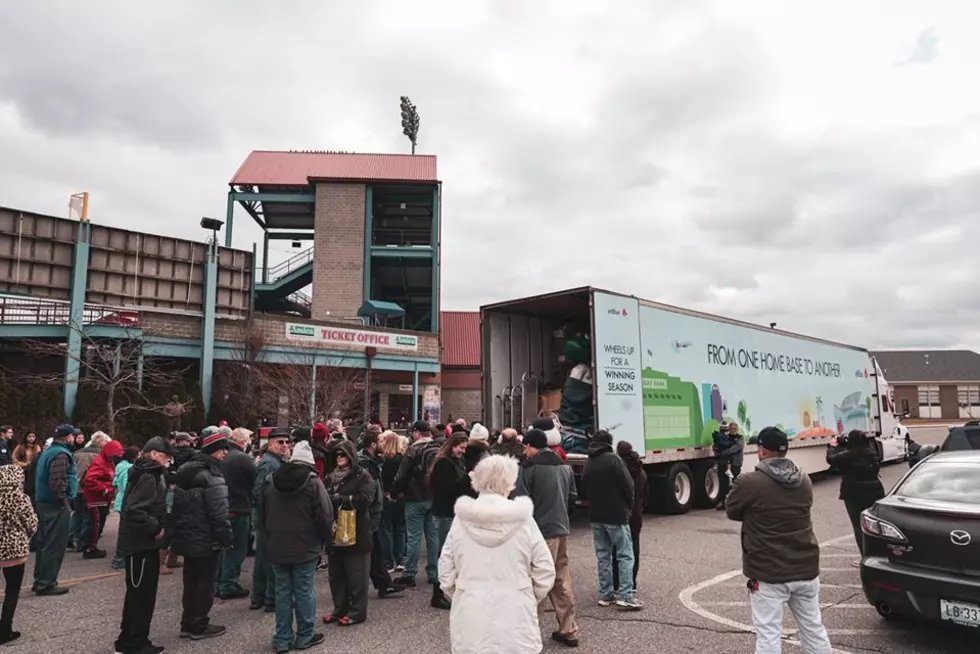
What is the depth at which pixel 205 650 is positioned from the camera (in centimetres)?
530

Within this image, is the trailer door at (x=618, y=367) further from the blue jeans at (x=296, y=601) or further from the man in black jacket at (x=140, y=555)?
the man in black jacket at (x=140, y=555)

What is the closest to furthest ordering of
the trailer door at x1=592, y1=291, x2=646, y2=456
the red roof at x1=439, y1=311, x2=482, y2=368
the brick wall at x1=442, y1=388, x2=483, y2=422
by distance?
the trailer door at x1=592, y1=291, x2=646, y2=456, the brick wall at x1=442, y1=388, x2=483, y2=422, the red roof at x1=439, y1=311, x2=482, y2=368

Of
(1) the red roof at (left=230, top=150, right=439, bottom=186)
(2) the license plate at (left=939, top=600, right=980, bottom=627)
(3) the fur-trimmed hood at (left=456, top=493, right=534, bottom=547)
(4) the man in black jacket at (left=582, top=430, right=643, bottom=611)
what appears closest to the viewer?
(3) the fur-trimmed hood at (left=456, top=493, right=534, bottom=547)

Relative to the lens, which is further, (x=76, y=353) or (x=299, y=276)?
(x=299, y=276)

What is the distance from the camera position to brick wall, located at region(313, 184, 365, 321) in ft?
121

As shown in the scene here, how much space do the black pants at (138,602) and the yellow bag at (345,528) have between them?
143 centimetres

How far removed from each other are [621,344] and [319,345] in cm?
1971

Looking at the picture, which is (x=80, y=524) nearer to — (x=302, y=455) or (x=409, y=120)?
(x=302, y=455)

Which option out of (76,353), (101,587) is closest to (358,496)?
(101,587)

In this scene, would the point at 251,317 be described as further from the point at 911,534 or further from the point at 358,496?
the point at 911,534

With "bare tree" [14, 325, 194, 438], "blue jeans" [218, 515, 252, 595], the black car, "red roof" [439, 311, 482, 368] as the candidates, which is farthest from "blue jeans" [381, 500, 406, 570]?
"red roof" [439, 311, 482, 368]

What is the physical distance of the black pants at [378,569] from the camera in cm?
680

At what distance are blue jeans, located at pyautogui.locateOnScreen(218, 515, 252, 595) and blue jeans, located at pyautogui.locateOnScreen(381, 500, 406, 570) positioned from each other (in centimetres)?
146

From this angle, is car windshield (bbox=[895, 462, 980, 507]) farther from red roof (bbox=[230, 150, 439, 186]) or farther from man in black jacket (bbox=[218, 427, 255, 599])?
red roof (bbox=[230, 150, 439, 186])
